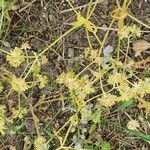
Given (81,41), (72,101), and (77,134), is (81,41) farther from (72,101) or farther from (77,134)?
(77,134)

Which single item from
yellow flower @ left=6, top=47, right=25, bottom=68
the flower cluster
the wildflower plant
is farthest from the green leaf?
yellow flower @ left=6, top=47, right=25, bottom=68

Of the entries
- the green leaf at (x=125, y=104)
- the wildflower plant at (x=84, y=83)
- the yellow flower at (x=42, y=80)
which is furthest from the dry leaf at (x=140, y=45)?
the yellow flower at (x=42, y=80)

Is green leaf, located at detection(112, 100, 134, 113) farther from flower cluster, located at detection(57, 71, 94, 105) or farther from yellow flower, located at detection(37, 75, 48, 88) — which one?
yellow flower, located at detection(37, 75, 48, 88)

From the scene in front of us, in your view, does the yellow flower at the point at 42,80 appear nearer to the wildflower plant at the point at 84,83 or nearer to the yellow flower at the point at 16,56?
the wildflower plant at the point at 84,83

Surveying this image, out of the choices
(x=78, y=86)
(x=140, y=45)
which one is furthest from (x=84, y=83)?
(x=140, y=45)

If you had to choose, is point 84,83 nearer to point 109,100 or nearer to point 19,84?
point 109,100

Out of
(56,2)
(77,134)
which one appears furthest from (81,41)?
(77,134)
